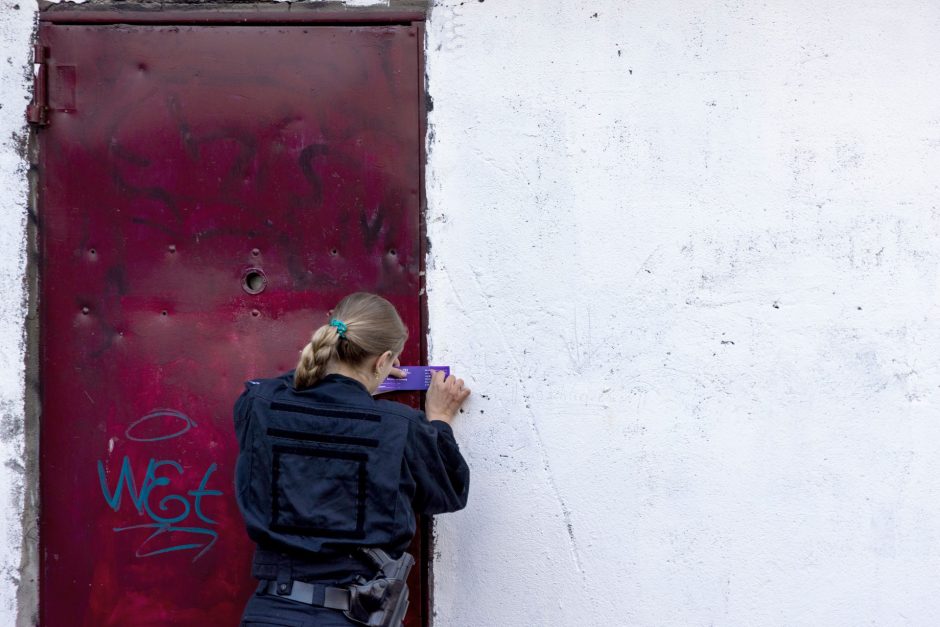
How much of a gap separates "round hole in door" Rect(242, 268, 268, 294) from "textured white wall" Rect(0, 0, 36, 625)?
2.36ft

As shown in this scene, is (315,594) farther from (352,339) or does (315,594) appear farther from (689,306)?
(689,306)

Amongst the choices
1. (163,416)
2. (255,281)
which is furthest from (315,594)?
(255,281)

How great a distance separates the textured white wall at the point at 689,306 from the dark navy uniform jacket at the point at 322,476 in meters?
0.59

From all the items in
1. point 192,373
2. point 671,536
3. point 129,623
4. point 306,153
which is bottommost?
point 129,623

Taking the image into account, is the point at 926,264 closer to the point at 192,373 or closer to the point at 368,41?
the point at 368,41

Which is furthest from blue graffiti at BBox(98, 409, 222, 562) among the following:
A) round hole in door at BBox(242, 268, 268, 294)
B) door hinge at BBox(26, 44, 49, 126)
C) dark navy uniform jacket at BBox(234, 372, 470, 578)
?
door hinge at BBox(26, 44, 49, 126)

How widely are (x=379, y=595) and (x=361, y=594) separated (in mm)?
46

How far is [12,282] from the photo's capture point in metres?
2.57

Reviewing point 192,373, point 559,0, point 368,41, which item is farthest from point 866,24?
point 192,373

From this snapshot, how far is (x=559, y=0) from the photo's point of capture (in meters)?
2.62

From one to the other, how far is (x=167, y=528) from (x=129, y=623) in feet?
1.11

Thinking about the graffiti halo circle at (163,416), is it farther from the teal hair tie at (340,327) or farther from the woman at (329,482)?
the teal hair tie at (340,327)

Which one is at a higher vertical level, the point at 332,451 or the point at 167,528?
the point at 332,451

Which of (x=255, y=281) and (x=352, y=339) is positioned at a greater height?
(x=255, y=281)
